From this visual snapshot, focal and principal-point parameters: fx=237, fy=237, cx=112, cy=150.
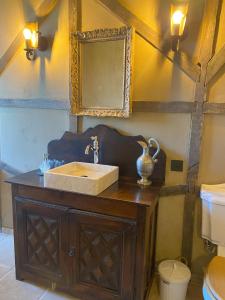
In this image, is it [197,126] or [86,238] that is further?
[197,126]

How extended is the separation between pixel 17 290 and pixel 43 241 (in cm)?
48

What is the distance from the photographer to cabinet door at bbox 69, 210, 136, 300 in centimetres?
160

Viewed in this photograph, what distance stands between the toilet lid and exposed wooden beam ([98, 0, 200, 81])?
4.22ft

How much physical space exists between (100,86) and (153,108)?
496 millimetres

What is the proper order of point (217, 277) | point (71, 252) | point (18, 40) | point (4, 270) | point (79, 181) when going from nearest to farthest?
point (217, 277) → point (79, 181) → point (71, 252) → point (4, 270) → point (18, 40)

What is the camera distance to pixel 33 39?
209 centimetres

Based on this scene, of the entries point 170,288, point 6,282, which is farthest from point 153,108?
point 6,282

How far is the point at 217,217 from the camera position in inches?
65.1

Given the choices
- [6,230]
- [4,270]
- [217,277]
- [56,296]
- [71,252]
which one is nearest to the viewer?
[217,277]

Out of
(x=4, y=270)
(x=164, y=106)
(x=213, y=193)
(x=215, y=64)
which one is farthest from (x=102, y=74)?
(x=4, y=270)

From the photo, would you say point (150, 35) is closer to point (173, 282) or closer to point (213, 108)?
point (213, 108)

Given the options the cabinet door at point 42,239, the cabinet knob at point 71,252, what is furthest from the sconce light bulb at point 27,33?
the cabinet knob at point 71,252

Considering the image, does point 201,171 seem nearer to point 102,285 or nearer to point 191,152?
point 191,152

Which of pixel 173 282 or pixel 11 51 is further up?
pixel 11 51
